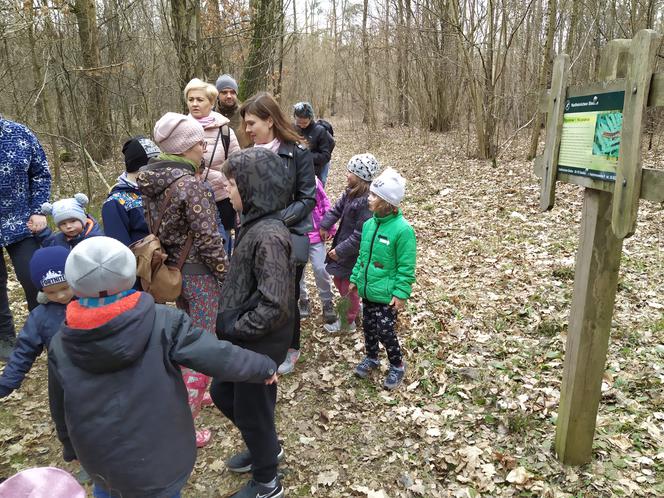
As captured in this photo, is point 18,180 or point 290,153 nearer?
point 290,153

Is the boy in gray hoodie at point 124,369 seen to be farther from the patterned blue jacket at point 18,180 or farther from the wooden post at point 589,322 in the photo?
the patterned blue jacket at point 18,180

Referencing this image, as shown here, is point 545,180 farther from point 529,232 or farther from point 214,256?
point 529,232

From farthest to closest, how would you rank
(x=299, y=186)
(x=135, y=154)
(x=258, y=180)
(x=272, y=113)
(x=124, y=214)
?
(x=299, y=186) < (x=272, y=113) < (x=135, y=154) < (x=124, y=214) < (x=258, y=180)

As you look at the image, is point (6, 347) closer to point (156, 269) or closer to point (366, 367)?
point (156, 269)

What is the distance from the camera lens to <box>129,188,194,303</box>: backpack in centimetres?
281

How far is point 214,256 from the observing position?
3021mm

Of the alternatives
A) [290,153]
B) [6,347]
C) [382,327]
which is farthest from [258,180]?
[6,347]

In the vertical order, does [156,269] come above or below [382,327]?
above

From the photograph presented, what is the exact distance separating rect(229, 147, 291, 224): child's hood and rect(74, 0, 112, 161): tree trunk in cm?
735

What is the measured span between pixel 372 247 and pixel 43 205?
2886 millimetres

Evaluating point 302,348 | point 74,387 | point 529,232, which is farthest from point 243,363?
point 529,232

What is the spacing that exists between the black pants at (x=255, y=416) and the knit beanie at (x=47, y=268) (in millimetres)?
1144

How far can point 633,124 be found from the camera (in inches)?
76.1

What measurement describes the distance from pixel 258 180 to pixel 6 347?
3513 mm
